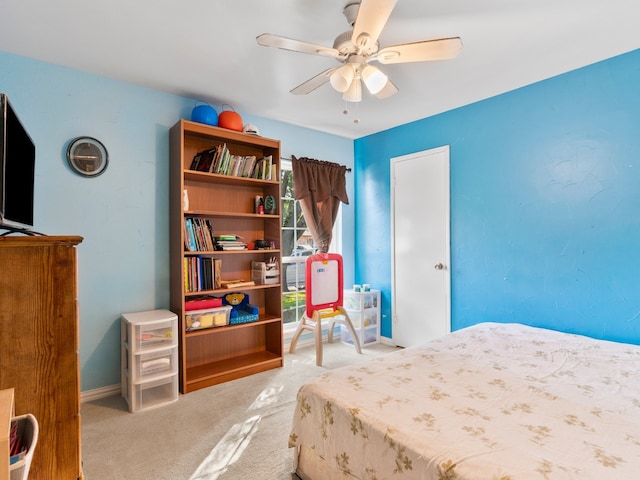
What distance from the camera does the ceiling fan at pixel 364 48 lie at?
1.54 metres

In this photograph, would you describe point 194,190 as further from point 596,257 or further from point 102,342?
point 596,257

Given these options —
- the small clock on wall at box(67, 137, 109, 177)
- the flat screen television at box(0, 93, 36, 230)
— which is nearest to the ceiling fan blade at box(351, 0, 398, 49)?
the flat screen television at box(0, 93, 36, 230)

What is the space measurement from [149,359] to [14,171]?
5.06 ft

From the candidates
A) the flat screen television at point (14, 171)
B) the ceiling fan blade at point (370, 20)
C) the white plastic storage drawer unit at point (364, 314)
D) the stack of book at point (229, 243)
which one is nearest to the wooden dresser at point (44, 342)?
the flat screen television at point (14, 171)

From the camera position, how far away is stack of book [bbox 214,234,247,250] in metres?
2.98

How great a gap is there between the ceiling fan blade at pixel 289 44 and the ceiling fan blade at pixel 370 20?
0.16 meters

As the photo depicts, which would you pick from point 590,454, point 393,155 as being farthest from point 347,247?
point 590,454

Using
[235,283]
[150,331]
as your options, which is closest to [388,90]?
[235,283]

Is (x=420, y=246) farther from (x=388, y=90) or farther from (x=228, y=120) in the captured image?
(x=228, y=120)

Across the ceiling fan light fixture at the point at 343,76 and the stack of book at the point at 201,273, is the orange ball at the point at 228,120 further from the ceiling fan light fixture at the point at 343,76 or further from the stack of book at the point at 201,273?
the ceiling fan light fixture at the point at 343,76

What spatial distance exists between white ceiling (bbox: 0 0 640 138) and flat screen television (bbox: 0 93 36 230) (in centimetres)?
87

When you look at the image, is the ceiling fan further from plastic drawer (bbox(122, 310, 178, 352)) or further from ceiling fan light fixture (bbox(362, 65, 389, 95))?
plastic drawer (bbox(122, 310, 178, 352))

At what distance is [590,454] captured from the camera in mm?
1050

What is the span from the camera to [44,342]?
1137mm
